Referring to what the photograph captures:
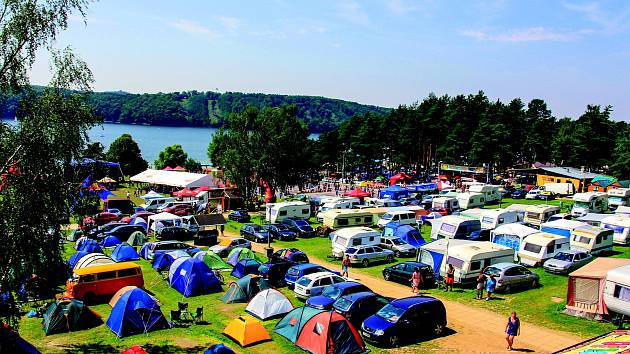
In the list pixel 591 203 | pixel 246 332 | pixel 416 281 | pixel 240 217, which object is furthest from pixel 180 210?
pixel 591 203

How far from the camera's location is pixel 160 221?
38.2 metres

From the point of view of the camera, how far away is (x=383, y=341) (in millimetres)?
17078

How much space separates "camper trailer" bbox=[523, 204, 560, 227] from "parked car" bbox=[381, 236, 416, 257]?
1352 cm

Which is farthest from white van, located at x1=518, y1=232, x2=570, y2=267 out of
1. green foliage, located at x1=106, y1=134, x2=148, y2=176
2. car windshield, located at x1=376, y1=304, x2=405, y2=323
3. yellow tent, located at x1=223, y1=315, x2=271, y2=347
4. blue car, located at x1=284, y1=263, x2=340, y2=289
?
green foliage, located at x1=106, y1=134, x2=148, y2=176

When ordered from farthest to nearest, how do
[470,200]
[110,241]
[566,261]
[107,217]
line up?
[470,200], [107,217], [110,241], [566,261]

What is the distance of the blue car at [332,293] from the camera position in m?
19.8

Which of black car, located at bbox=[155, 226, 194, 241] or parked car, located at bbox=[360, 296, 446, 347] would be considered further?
black car, located at bbox=[155, 226, 194, 241]

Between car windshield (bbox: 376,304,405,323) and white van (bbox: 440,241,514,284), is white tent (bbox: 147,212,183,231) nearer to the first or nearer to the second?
white van (bbox: 440,241,514,284)

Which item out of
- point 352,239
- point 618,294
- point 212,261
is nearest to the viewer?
point 618,294

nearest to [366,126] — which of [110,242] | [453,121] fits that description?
[453,121]

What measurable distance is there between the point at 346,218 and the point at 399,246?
29.7 feet

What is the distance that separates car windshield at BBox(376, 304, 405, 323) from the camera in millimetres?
17469

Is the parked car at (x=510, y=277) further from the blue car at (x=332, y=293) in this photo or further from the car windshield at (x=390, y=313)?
the car windshield at (x=390, y=313)

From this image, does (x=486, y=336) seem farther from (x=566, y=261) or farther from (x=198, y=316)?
(x=566, y=261)
